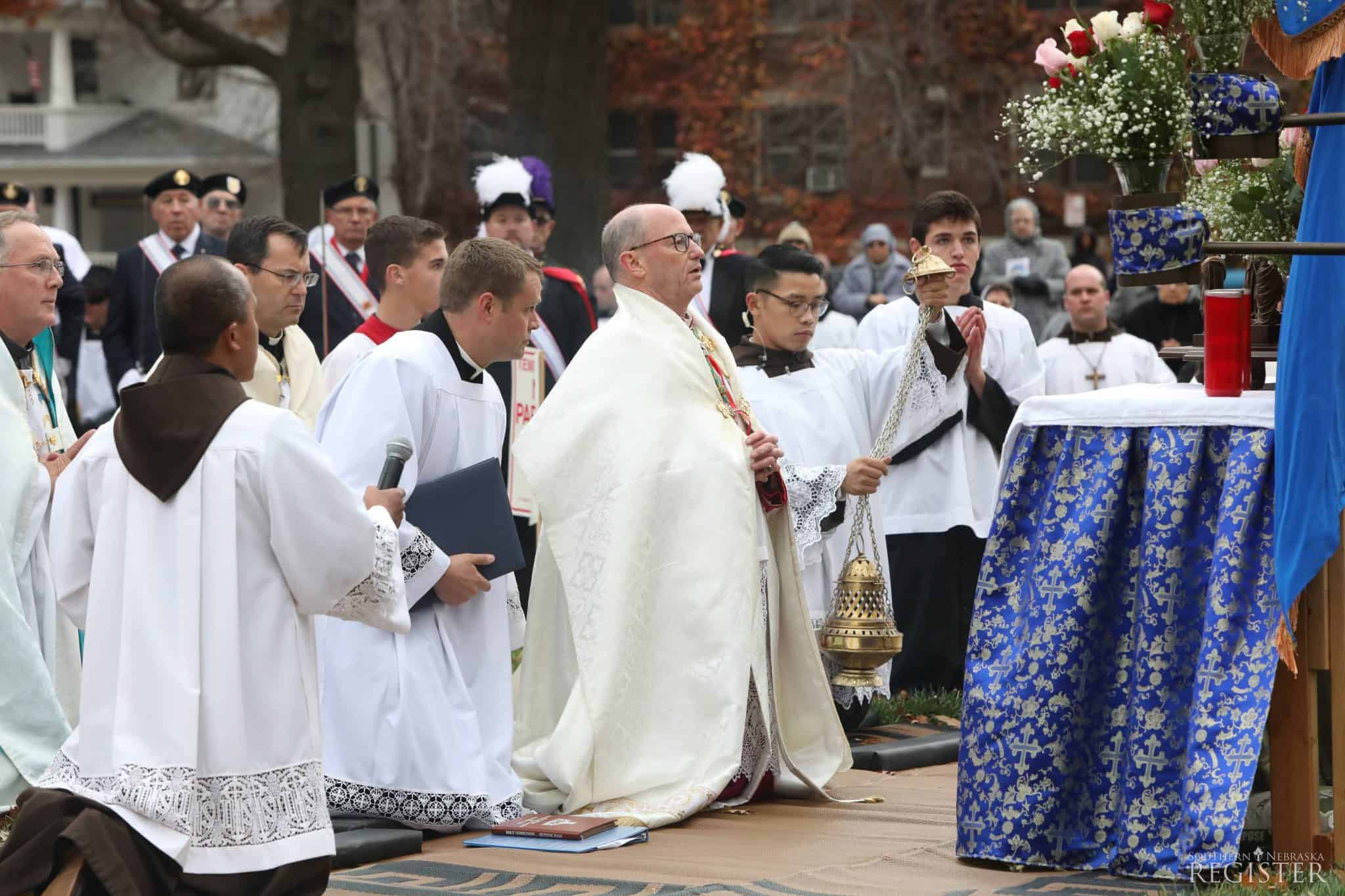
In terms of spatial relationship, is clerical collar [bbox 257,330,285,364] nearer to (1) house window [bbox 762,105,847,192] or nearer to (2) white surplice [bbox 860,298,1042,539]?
(2) white surplice [bbox 860,298,1042,539]

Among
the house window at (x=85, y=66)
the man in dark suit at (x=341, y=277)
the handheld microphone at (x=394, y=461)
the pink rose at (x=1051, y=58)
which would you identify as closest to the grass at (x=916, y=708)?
the man in dark suit at (x=341, y=277)

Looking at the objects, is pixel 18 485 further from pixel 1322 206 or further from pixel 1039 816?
pixel 1322 206

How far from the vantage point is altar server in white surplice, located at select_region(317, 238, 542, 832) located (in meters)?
6.39

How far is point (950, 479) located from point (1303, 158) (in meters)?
3.50

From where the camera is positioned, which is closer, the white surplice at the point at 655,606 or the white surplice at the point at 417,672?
→ the white surplice at the point at 417,672

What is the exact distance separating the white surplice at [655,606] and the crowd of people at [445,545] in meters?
0.01

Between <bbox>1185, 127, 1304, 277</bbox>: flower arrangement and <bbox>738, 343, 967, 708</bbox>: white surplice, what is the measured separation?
68.8 inches

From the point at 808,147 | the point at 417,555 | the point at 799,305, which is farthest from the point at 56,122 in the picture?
the point at 417,555

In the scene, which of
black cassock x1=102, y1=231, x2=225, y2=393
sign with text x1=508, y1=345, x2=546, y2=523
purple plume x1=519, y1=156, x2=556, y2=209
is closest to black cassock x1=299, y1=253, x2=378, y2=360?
sign with text x1=508, y1=345, x2=546, y2=523

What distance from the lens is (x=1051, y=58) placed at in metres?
5.97

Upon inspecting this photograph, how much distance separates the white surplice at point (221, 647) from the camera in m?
4.70

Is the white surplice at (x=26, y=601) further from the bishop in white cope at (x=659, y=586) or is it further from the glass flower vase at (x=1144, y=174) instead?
the glass flower vase at (x=1144, y=174)

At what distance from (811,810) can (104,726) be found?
272 centimetres

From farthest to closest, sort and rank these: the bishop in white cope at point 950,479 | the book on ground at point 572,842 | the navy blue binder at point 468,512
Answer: the bishop in white cope at point 950,479 → the navy blue binder at point 468,512 → the book on ground at point 572,842
